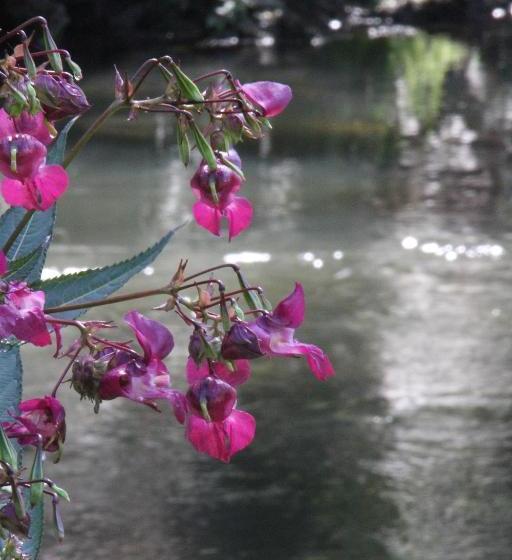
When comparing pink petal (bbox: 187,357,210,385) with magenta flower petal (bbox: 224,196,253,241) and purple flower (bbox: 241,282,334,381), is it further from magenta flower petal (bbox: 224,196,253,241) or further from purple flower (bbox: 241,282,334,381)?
magenta flower petal (bbox: 224,196,253,241)

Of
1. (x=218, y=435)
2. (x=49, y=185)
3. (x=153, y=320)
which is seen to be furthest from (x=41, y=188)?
(x=218, y=435)

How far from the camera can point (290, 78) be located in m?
11.0

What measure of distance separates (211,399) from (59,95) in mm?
267

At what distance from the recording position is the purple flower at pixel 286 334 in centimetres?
108

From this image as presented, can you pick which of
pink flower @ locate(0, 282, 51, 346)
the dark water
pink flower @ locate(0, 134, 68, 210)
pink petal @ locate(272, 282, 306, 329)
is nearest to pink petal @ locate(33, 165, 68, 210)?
pink flower @ locate(0, 134, 68, 210)

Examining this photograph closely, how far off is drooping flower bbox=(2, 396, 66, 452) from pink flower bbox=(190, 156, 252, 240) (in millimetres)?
205

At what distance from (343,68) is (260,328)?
1086 centimetres

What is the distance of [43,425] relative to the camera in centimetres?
119

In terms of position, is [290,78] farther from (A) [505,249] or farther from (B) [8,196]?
(B) [8,196]

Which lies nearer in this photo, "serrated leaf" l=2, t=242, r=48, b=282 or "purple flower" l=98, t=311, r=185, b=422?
"purple flower" l=98, t=311, r=185, b=422

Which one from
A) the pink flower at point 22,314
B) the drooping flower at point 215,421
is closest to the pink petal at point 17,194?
the pink flower at point 22,314

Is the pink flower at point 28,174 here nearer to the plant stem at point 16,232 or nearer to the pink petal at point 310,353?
the plant stem at point 16,232

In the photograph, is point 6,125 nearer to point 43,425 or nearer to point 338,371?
point 43,425

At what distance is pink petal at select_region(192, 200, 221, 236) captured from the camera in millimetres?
1222
